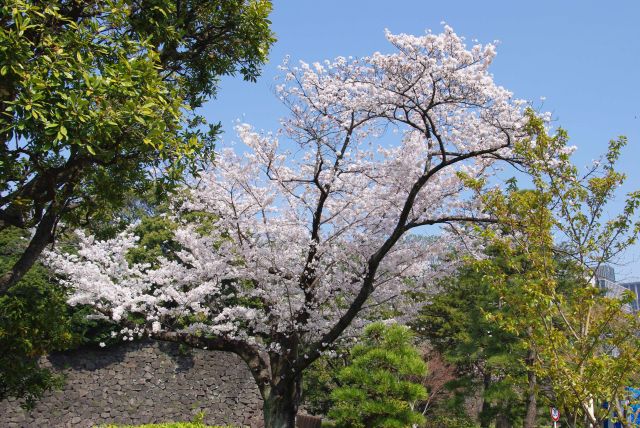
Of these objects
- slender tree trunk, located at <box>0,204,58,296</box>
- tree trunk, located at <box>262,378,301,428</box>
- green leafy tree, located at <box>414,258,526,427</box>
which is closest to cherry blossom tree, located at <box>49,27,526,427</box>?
tree trunk, located at <box>262,378,301,428</box>

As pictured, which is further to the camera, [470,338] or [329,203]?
[470,338]

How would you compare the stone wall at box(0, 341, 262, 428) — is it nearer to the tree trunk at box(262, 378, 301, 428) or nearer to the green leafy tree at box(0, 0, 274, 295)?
the tree trunk at box(262, 378, 301, 428)

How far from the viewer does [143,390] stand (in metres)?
15.4

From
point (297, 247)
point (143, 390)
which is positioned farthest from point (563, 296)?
point (143, 390)

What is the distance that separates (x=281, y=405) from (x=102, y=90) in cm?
649

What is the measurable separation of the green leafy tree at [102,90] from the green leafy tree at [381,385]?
6.23m

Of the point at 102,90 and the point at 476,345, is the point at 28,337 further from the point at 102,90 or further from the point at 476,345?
the point at 476,345

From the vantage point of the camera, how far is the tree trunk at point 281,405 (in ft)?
30.9

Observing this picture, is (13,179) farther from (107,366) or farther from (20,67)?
(107,366)

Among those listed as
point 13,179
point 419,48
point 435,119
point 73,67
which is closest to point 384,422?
point 435,119

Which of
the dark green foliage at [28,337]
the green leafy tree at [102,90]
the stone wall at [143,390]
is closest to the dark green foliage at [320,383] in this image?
the stone wall at [143,390]

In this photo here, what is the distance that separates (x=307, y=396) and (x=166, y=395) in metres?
4.83

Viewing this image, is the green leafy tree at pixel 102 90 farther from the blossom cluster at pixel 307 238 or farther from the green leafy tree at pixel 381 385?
the green leafy tree at pixel 381 385

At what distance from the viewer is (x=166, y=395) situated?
1562cm
